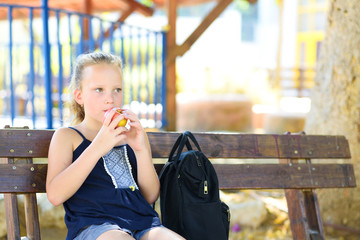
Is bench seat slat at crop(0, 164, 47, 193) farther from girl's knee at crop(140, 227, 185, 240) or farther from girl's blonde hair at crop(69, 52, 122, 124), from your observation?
girl's knee at crop(140, 227, 185, 240)

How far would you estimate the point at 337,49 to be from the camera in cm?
399

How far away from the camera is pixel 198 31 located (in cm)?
666

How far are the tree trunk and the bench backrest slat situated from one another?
1059mm

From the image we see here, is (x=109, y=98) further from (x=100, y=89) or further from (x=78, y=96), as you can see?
(x=78, y=96)

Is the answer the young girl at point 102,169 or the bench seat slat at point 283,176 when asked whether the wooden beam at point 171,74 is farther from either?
the young girl at point 102,169

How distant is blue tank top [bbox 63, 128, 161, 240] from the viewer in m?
2.05

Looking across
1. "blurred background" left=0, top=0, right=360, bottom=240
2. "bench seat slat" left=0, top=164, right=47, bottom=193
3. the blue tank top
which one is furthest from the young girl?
"blurred background" left=0, top=0, right=360, bottom=240

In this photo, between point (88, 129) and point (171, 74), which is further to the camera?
point (171, 74)

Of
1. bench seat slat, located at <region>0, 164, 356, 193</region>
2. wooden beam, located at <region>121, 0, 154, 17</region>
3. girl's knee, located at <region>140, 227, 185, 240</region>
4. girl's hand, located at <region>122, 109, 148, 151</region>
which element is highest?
wooden beam, located at <region>121, 0, 154, 17</region>

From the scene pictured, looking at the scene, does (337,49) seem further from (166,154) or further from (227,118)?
(227,118)

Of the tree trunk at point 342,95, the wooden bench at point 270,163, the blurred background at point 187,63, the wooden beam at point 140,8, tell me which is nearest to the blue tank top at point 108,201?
the wooden bench at point 270,163

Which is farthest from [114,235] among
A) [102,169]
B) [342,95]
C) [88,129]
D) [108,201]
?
[342,95]

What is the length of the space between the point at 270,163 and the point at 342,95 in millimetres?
1469

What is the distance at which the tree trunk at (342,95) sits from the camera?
3848mm
